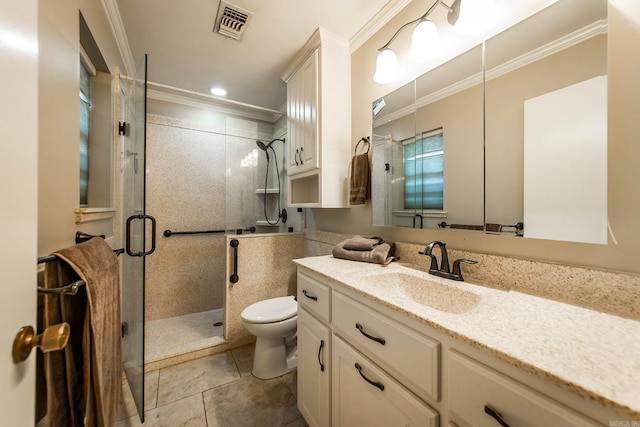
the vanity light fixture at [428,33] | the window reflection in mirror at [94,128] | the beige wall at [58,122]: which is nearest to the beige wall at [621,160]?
the vanity light fixture at [428,33]

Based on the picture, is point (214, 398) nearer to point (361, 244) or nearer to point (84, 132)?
point (361, 244)

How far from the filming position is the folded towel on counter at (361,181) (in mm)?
1652

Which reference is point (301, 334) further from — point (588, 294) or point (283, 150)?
point (283, 150)

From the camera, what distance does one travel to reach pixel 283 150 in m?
2.45

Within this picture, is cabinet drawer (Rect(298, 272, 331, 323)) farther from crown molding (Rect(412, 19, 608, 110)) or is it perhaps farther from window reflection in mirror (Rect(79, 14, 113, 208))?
window reflection in mirror (Rect(79, 14, 113, 208))

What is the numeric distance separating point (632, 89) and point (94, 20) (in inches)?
94.1

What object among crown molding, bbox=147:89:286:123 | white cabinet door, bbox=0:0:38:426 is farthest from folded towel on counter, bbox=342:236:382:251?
crown molding, bbox=147:89:286:123

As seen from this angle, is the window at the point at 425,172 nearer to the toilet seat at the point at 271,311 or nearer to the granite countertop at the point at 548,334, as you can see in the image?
the granite countertop at the point at 548,334

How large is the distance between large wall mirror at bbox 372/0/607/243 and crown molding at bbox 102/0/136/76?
6.11 feet

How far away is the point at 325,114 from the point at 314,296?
1279 mm

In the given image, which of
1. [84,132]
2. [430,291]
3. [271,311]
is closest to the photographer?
[430,291]

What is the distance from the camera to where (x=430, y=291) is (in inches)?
43.2

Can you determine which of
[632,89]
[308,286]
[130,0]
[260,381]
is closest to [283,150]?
[130,0]

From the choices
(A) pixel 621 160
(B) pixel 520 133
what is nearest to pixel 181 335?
(B) pixel 520 133
